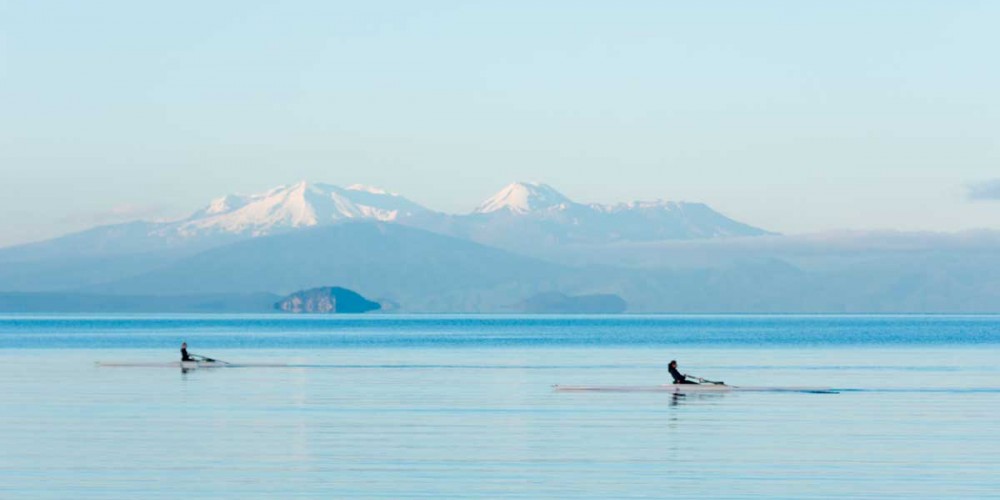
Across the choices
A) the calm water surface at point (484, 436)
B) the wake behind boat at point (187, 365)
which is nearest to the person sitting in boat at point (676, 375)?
the calm water surface at point (484, 436)

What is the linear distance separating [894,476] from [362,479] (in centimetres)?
1126

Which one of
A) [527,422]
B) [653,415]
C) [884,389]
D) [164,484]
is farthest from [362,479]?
[884,389]

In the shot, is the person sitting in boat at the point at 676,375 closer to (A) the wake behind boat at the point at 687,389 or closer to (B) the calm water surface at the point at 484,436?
(A) the wake behind boat at the point at 687,389

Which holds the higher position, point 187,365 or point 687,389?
point 187,365

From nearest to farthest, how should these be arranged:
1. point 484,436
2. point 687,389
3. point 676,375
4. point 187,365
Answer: point 484,436
point 687,389
point 676,375
point 187,365

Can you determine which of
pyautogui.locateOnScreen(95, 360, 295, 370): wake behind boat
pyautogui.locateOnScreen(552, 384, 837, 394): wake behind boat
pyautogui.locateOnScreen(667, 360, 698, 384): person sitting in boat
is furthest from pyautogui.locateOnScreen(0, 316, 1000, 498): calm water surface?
pyautogui.locateOnScreen(95, 360, 295, 370): wake behind boat

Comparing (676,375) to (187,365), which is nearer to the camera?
(676,375)

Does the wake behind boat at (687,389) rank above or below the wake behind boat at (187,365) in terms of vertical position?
below

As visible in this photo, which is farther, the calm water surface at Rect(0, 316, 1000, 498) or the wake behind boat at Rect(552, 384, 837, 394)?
the wake behind boat at Rect(552, 384, 837, 394)

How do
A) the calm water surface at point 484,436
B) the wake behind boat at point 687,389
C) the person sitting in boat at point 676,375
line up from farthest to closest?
1. the person sitting in boat at point 676,375
2. the wake behind boat at point 687,389
3. the calm water surface at point 484,436

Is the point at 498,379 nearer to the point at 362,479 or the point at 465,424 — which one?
the point at 465,424

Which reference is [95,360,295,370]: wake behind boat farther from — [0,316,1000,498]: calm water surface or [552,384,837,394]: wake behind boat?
[552,384,837,394]: wake behind boat

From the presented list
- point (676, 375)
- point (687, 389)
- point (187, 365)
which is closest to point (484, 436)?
point (687, 389)

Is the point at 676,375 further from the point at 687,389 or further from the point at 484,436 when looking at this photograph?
the point at 484,436
